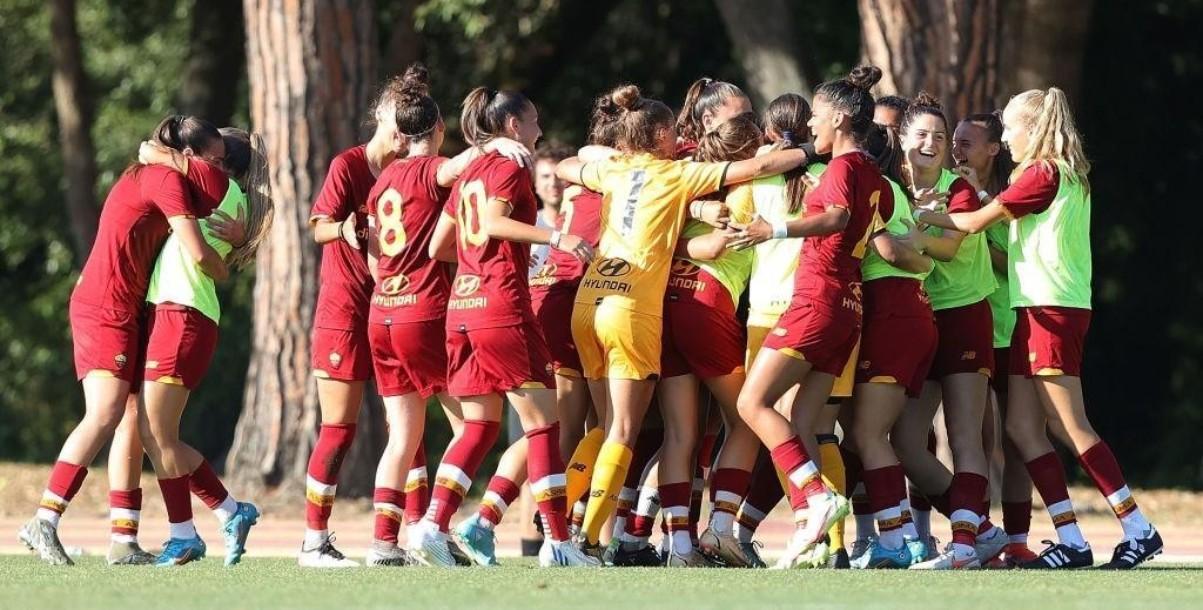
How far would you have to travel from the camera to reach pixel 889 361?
8188 millimetres

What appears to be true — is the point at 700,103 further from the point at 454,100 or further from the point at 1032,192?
the point at 454,100

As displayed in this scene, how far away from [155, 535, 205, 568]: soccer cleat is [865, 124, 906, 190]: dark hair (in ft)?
11.1

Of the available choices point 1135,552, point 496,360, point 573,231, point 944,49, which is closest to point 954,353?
point 1135,552

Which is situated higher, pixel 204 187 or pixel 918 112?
pixel 918 112

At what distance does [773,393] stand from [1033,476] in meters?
1.32

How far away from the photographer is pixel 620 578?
7355 mm

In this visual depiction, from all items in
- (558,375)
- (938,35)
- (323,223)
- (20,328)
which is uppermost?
(938,35)

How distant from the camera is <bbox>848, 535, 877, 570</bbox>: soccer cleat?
829 centimetres

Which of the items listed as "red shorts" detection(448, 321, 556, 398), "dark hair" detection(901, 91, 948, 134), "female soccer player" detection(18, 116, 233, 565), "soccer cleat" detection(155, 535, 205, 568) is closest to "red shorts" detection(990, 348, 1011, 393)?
"dark hair" detection(901, 91, 948, 134)

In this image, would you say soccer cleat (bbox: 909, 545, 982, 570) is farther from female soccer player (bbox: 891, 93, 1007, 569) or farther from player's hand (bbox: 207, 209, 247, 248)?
player's hand (bbox: 207, 209, 247, 248)

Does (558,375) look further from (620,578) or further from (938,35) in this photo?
(938,35)

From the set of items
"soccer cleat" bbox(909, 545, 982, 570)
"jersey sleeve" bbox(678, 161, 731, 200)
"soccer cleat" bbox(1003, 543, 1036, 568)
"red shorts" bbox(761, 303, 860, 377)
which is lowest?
"soccer cleat" bbox(1003, 543, 1036, 568)

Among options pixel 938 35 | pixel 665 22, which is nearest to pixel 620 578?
pixel 938 35

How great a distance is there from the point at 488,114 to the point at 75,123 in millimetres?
12508
